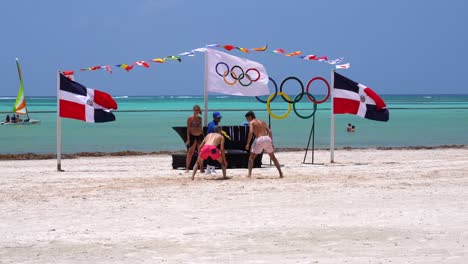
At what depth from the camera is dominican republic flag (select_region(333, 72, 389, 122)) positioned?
2131cm

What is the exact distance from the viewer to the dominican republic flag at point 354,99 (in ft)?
69.9

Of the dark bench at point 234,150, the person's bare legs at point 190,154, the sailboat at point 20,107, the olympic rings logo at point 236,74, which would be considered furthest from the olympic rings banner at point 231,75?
the sailboat at point 20,107

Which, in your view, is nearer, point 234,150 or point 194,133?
point 194,133

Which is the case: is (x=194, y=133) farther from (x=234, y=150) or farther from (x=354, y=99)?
(x=354, y=99)

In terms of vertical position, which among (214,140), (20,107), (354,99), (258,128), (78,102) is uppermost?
(20,107)

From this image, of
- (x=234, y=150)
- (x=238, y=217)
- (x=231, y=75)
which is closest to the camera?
(x=238, y=217)

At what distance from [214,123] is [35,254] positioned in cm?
894

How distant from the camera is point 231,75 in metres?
19.9

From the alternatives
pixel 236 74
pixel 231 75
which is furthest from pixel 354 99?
pixel 231 75

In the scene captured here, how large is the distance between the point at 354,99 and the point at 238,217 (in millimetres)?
10832

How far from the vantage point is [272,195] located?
1359 cm

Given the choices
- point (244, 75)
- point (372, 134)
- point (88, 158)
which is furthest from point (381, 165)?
point (372, 134)

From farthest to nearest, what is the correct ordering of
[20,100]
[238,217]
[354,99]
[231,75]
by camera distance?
[20,100] → [354,99] → [231,75] → [238,217]

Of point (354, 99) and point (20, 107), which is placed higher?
point (20, 107)
